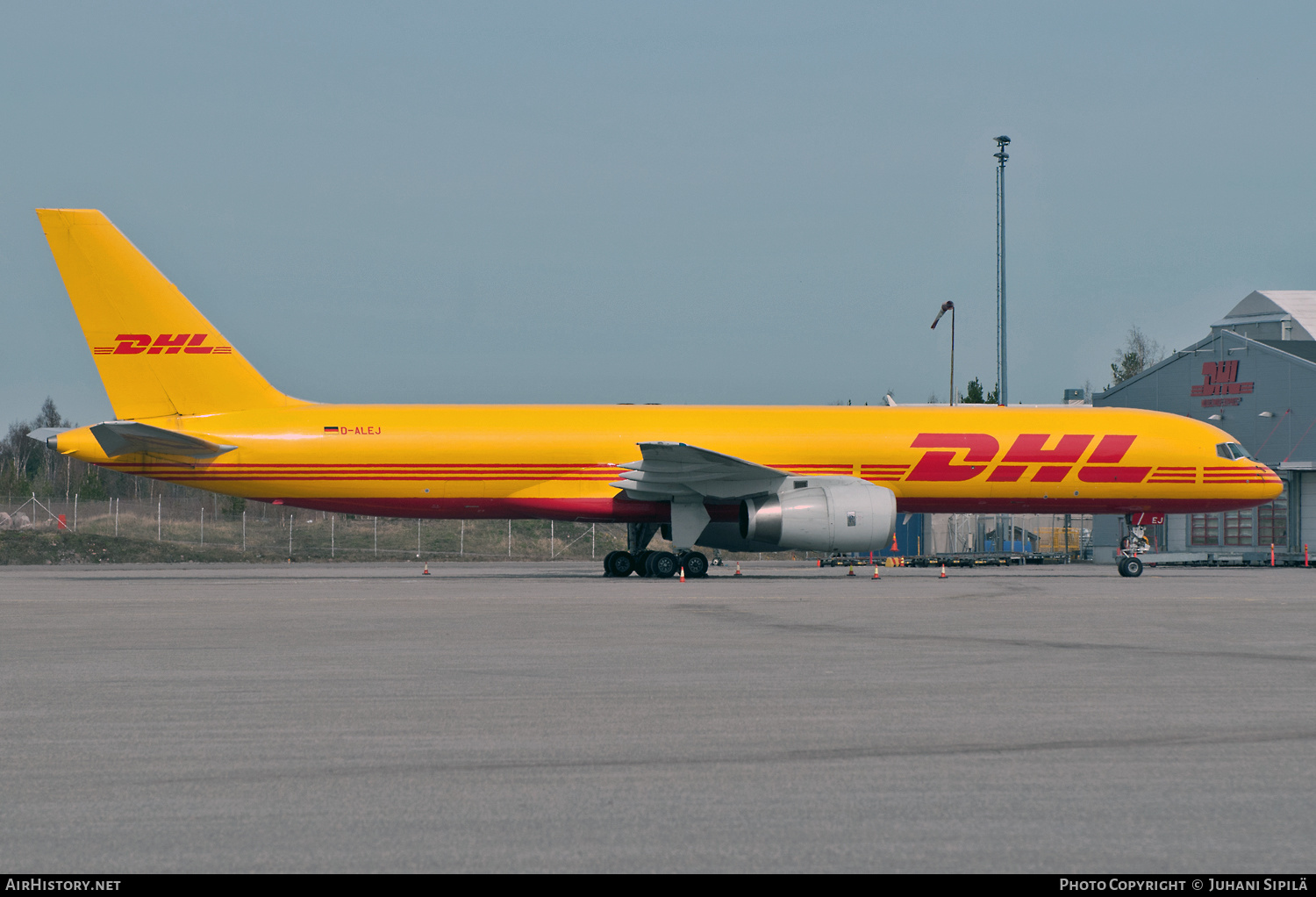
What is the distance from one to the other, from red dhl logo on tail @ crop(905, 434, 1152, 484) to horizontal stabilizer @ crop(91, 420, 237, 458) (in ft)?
54.1

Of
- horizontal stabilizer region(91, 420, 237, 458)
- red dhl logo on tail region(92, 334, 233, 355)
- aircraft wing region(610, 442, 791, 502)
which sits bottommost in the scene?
aircraft wing region(610, 442, 791, 502)

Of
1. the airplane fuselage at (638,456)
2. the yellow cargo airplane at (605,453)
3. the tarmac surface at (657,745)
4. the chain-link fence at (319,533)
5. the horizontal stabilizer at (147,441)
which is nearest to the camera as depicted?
the tarmac surface at (657,745)

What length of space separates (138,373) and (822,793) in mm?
26543

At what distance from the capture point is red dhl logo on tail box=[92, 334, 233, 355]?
29312 mm

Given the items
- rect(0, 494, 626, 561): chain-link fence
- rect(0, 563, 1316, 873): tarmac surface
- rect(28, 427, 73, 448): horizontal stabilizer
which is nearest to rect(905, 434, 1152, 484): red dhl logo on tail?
rect(0, 563, 1316, 873): tarmac surface

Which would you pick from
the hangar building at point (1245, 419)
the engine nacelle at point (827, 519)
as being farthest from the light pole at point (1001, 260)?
the engine nacelle at point (827, 519)

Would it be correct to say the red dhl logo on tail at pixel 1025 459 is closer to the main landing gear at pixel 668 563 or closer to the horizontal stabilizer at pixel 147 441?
the main landing gear at pixel 668 563

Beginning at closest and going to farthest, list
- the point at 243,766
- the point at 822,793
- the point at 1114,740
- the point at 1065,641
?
the point at 822,793
the point at 243,766
the point at 1114,740
the point at 1065,641

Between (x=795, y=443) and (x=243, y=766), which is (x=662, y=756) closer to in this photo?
(x=243, y=766)

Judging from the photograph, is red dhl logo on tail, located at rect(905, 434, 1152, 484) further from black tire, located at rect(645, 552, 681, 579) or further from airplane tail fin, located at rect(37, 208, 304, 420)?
airplane tail fin, located at rect(37, 208, 304, 420)

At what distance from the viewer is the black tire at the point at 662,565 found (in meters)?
30.6

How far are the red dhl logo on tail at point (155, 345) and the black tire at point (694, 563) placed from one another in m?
12.3

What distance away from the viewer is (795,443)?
31.1 metres
